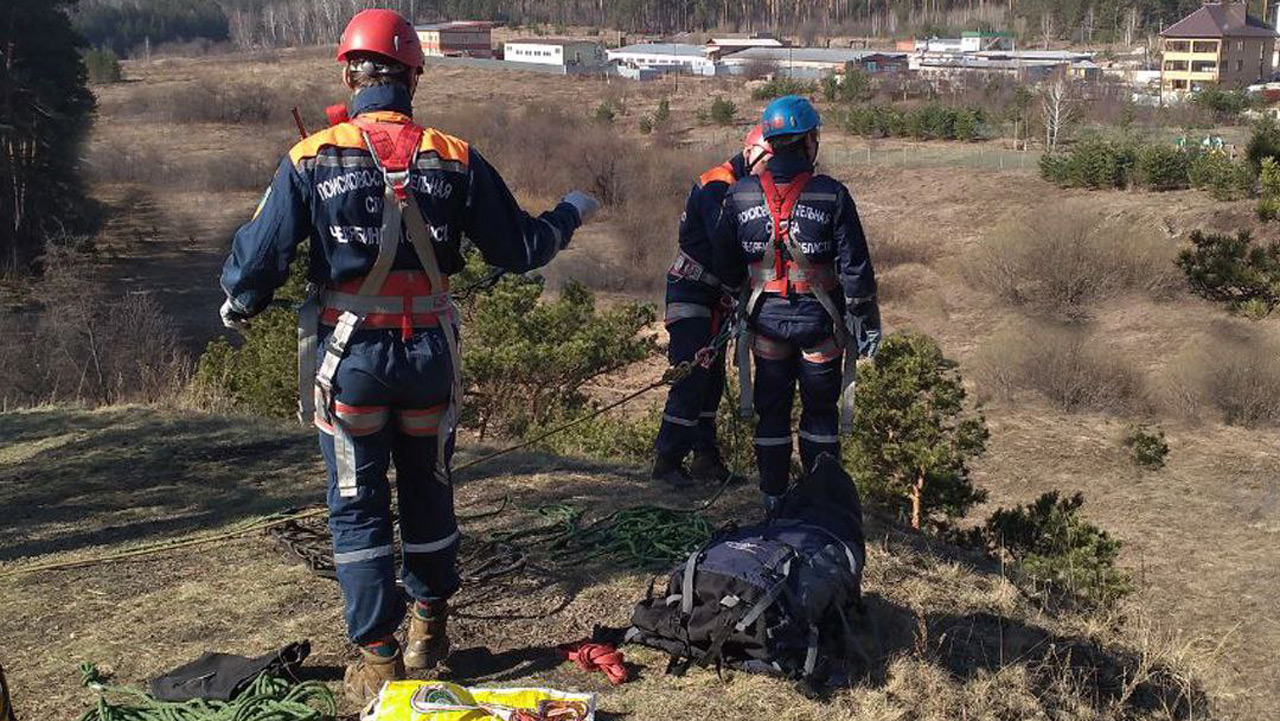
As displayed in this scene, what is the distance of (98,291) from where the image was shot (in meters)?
32.8

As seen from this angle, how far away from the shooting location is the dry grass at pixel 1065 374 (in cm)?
2309

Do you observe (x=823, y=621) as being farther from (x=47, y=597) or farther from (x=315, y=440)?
(x=315, y=440)

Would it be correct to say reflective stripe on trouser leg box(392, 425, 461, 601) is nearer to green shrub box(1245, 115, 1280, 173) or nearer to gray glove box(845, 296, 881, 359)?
gray glove box(845, 296, 881, 359)

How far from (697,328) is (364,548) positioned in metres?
3.15

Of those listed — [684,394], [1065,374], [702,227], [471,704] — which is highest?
[702,227]

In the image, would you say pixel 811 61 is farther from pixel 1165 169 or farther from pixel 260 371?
pixel 260 371

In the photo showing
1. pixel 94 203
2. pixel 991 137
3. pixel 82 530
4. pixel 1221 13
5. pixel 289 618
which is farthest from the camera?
pixel 1221 13

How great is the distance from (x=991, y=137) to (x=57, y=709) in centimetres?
5479

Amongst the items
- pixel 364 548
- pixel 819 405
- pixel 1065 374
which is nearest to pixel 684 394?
pixel 819 405

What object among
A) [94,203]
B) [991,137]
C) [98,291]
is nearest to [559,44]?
[991,137]

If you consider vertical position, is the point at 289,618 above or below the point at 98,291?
above

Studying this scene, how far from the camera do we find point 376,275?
388cm

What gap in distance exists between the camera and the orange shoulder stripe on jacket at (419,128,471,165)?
3.89 metres

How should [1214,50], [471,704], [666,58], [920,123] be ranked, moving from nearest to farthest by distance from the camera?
[471,704]
[920,123]
[1214,50]
[666,58]
